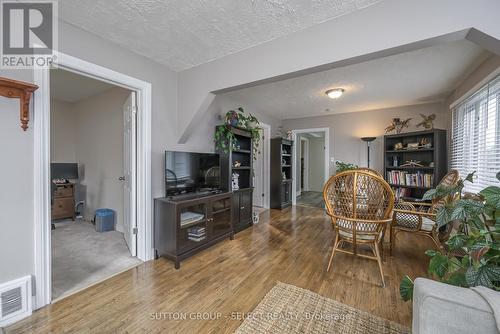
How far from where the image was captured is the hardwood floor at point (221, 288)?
1.45m

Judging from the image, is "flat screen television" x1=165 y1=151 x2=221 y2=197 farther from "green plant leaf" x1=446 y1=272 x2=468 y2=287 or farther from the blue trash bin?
"green plant leaf" x1=446 y1=272 x2=468 y2=287

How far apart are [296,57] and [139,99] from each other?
176 cm

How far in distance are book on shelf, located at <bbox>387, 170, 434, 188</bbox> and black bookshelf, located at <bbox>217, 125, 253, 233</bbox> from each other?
2.76 meters

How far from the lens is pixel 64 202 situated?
12.6 ft

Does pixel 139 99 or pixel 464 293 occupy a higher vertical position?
pixel 139 99

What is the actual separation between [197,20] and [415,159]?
4.38 m

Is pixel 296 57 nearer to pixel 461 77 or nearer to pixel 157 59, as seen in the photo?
pixel 157 59

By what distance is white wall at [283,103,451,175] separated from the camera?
160 inches

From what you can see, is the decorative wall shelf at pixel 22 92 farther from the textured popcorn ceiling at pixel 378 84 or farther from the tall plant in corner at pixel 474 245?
the tall plant in corner at pixel 474 245

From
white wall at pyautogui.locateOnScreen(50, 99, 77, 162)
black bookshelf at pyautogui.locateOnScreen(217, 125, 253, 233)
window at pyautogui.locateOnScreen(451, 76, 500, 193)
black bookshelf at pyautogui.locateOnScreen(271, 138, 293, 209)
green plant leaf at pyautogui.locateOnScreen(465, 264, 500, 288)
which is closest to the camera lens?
green plant leaf at pyautogui.locateOnScreen(465, 264, 500, 288)

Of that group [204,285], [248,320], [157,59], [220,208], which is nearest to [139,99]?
[157,59]

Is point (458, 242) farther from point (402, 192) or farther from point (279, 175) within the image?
point (279, 175)

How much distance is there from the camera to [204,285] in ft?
6.19

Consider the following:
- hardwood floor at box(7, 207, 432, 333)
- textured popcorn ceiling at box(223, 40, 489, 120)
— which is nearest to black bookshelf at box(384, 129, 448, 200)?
textured popcorn ceiling at box(223, 40, 489, 120)
